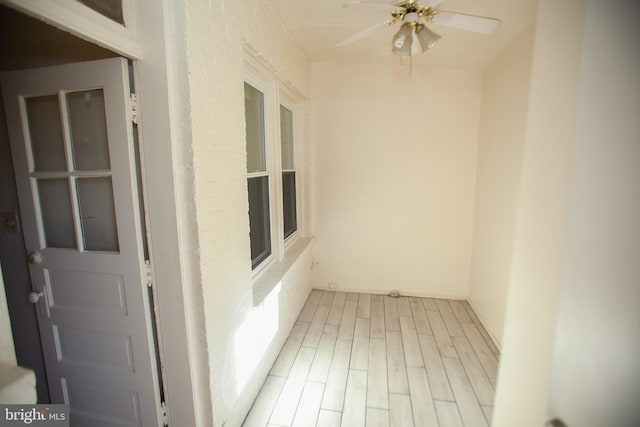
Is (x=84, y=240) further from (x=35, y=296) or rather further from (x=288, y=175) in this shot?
(x=288, y=175)

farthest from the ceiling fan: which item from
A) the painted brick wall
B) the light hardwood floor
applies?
the light hardwood floor

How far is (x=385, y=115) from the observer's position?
10.8ft

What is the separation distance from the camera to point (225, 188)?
149cm

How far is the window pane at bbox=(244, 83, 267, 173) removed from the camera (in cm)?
219

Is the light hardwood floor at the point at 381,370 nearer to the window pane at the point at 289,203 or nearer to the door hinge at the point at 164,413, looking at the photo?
the door hinge at the point at 164,413

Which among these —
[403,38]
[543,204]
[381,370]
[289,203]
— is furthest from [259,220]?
[543,204]

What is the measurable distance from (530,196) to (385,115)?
3.09 meters

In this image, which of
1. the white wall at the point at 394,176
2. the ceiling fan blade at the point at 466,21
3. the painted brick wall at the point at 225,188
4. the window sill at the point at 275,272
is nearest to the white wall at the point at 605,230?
the painted brick wall at the point at 225,188

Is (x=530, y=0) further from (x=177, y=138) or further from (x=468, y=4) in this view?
(x=177, y=138)

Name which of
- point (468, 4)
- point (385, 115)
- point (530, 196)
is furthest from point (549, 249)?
point (385, 115)

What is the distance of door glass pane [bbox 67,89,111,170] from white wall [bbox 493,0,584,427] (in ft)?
5.29

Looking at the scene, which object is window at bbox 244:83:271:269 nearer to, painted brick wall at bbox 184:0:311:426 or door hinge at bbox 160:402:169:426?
painted brick wall at bbox 184:0:311:426

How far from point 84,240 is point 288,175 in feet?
6.83

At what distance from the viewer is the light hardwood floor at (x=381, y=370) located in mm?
1818
